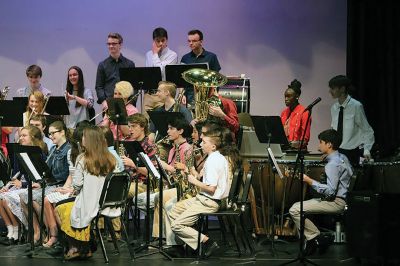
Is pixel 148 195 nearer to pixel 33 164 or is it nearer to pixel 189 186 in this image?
pixel 189 186

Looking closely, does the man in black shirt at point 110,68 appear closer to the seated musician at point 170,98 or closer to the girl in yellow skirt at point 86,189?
the seated musician at point 170,98

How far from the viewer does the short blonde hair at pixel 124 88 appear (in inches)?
428

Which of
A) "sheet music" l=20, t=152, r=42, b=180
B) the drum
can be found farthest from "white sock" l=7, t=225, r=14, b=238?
the drum

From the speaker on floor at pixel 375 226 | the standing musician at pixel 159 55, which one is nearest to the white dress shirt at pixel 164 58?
the standing musician at pixel 159 55

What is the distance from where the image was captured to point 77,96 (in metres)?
11.6

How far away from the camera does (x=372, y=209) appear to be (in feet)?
27.3

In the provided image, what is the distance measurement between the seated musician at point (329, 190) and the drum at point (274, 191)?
47cm

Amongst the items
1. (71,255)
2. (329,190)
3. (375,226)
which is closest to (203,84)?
(329,190)

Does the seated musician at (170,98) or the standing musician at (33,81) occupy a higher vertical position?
the standing musician at (33,81)

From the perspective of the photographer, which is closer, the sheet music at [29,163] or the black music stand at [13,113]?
the sheet music at [29,163]

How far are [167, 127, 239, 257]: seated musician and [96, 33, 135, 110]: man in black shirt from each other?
3.19 m

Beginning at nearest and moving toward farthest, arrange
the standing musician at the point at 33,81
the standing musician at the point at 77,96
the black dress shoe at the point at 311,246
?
the black dress shoe at the point at 311,246 → the standing musician at the point at 77,96 → the standing musician at the point at 33,81

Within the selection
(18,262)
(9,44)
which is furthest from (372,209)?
(9,44)

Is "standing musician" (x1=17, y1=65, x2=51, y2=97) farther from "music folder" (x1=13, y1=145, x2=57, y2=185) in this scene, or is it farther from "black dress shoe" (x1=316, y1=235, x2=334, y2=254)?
"black dress shoe" (x1=316, y1=235, x2=334, y2=254)
